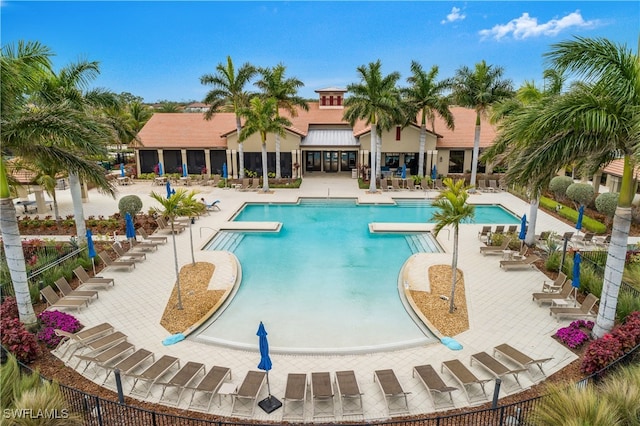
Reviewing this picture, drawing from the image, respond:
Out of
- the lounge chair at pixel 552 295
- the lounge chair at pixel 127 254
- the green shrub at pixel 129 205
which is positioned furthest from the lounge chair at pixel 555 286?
the green shrub at pixel 129 205

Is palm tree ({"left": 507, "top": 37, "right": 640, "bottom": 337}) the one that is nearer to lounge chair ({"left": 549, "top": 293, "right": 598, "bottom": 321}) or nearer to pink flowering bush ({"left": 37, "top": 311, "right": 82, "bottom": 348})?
lounge chair ({"left": 549, "top": 293, "right": 598, "bottom": 321})

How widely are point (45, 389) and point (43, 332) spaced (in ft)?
14.1

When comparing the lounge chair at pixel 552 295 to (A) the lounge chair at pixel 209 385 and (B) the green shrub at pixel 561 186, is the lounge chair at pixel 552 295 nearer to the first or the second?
(A) the lounge chair at pixel 209 385

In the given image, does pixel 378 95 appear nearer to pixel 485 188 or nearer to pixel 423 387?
pixel 485 188

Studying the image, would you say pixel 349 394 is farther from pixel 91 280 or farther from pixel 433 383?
pixel 91 280

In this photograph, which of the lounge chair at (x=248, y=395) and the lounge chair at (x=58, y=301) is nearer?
the lounge chair at (x=248, y=395)

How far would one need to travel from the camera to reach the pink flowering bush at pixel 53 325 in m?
11.6

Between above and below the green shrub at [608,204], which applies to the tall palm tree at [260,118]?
above

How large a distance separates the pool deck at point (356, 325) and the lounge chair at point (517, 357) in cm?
28

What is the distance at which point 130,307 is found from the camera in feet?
45.9

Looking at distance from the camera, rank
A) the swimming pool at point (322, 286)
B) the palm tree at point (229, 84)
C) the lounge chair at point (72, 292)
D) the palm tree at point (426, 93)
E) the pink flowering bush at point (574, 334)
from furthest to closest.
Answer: the palm tree at point (229, 84) < the palm tree at point (426, 93) < the lounge chair at point (72, 292) < the swimming pool at point (322, 286) < the pink flowering bush at point (574, 334)

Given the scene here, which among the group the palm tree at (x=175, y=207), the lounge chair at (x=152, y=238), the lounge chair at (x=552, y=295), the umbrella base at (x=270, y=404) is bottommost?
the umbrella base at (x=270, y=404)

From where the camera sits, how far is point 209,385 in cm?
946

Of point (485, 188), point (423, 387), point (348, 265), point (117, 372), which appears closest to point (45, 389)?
point (117, 372)
